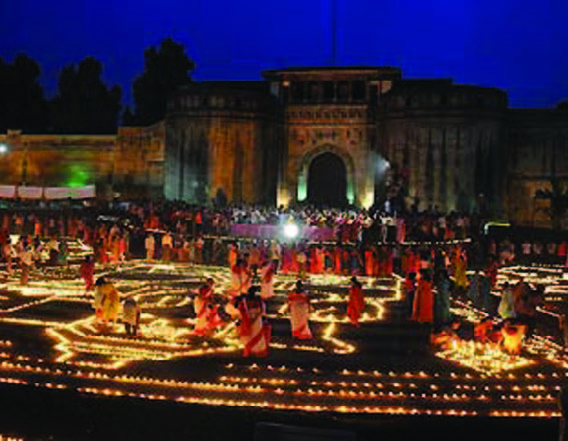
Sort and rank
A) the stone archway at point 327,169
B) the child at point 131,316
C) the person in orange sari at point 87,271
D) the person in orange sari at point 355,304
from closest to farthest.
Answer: the child at point 131,316 < the person in orange sari at point 355,304 < the person in orange sari at point 87,271 < the stone archway at point 327,169

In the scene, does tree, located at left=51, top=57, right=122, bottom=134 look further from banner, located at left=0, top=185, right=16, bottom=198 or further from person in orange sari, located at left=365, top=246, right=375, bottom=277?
person in orange sari, located at left=365, top=246, right=375, bottom=277

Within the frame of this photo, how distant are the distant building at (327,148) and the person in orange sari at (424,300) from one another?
16483 mm

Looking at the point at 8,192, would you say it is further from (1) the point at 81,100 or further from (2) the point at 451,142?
(2) the point at 451,142

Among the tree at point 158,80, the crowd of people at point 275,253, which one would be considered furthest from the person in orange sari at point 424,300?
the tree at point 158,80

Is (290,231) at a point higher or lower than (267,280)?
higher

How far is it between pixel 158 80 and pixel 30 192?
13.3 metres

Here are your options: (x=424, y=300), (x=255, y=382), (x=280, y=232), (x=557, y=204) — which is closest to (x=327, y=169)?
(x=557, y=204)

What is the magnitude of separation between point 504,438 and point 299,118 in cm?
2893

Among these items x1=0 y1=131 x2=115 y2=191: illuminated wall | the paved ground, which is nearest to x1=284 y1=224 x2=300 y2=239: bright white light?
the paved ground

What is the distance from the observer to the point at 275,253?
67.3ft

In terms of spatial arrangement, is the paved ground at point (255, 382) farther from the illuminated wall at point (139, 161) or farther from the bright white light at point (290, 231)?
the illuminated wall at point (139, 161)

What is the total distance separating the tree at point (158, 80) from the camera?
42781 millimetres

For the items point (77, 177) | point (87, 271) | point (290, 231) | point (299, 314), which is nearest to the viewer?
point (299, 314)

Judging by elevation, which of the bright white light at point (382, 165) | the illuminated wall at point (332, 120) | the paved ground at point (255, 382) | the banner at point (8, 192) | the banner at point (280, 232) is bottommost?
the paved ground at point (255, 382)
